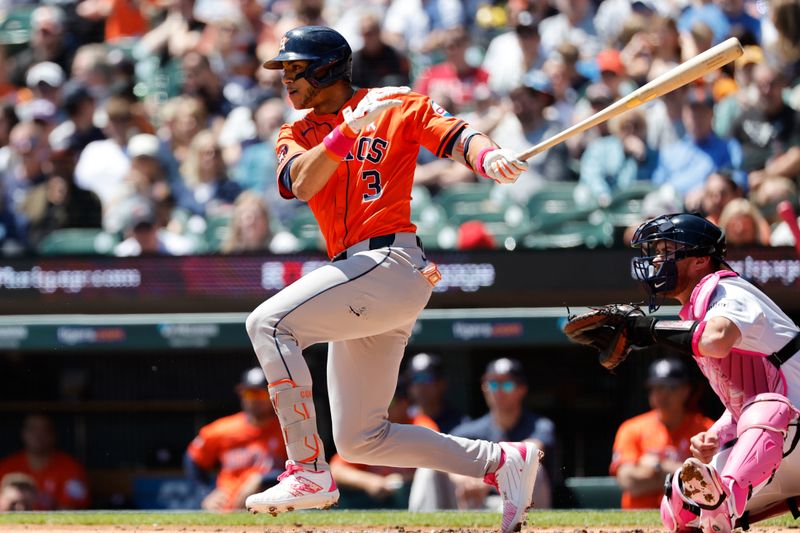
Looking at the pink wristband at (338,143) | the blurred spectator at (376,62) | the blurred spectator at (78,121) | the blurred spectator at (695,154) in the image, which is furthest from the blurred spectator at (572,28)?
the pink wristband at (338,143)

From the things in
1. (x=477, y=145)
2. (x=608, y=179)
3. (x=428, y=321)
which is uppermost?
(x=477, y=145)

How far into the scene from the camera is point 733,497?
3.92 meters

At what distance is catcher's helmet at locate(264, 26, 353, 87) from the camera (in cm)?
441

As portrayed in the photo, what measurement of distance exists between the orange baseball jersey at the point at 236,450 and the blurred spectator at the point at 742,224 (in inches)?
118

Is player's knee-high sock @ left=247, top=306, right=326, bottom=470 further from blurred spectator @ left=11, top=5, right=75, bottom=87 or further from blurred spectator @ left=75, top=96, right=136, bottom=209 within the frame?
blurred spectator @ left=11, top=5, right=75, bottom=87

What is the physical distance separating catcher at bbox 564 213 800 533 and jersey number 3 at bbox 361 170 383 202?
787 mm

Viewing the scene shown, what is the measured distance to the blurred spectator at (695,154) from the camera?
28.2ft

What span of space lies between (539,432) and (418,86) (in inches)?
147

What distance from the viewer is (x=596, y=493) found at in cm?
733

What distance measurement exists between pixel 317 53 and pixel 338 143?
0.46m

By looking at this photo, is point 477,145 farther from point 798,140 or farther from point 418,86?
point 418,86

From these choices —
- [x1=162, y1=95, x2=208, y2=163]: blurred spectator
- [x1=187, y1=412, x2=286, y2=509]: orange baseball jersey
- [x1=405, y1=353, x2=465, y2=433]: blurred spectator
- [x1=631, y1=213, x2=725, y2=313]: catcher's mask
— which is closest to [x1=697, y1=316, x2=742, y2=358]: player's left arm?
[x1=631, y1=213, x2=725, y2=313]: catcher's mask

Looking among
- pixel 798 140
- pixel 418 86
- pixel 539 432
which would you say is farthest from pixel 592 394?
pixel 418 86

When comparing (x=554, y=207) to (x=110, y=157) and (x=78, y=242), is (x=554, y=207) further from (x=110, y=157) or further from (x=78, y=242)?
(x=110, y=157)
